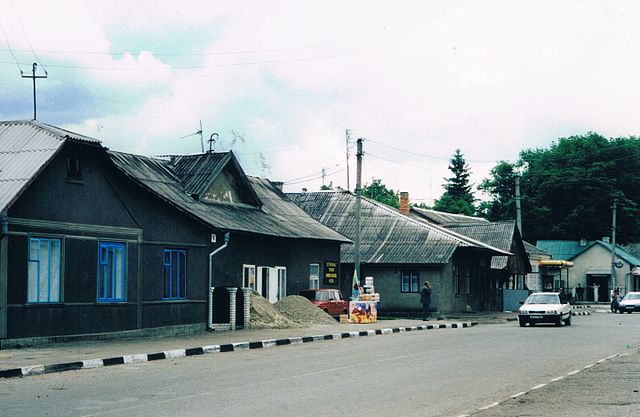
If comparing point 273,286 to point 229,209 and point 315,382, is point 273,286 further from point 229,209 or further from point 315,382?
point 315,382

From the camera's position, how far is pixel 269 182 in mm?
46000

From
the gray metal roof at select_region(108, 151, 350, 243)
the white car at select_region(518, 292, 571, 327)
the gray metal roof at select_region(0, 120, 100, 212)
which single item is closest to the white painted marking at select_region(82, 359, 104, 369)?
the gray metal roof at select_region(0, 120, 100, 212)

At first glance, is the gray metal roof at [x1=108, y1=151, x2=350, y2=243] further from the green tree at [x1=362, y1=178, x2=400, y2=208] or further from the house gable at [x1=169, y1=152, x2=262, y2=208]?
the green tree at [x1=362, y1=178, x2=400, y2=208]

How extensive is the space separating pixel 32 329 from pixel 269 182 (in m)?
24.2

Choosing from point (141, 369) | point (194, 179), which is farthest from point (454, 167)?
point (141, 369)

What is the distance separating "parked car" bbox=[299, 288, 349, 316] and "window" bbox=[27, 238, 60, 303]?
15.1 m

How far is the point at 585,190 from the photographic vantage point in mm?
93125

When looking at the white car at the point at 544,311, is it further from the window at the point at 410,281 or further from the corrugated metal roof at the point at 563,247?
the corrugated metal roof at the point at 563,247

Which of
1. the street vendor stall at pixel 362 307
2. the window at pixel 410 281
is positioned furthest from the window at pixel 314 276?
the window at pixel 410 281

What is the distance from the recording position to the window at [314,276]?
4103cm

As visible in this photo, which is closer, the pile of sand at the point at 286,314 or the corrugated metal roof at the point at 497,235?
the pile of sand at the point at 286,314

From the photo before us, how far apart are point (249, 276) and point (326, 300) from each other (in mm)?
3924

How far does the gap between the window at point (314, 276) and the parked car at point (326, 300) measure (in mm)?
2662

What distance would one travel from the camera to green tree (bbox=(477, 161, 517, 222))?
100 metres
